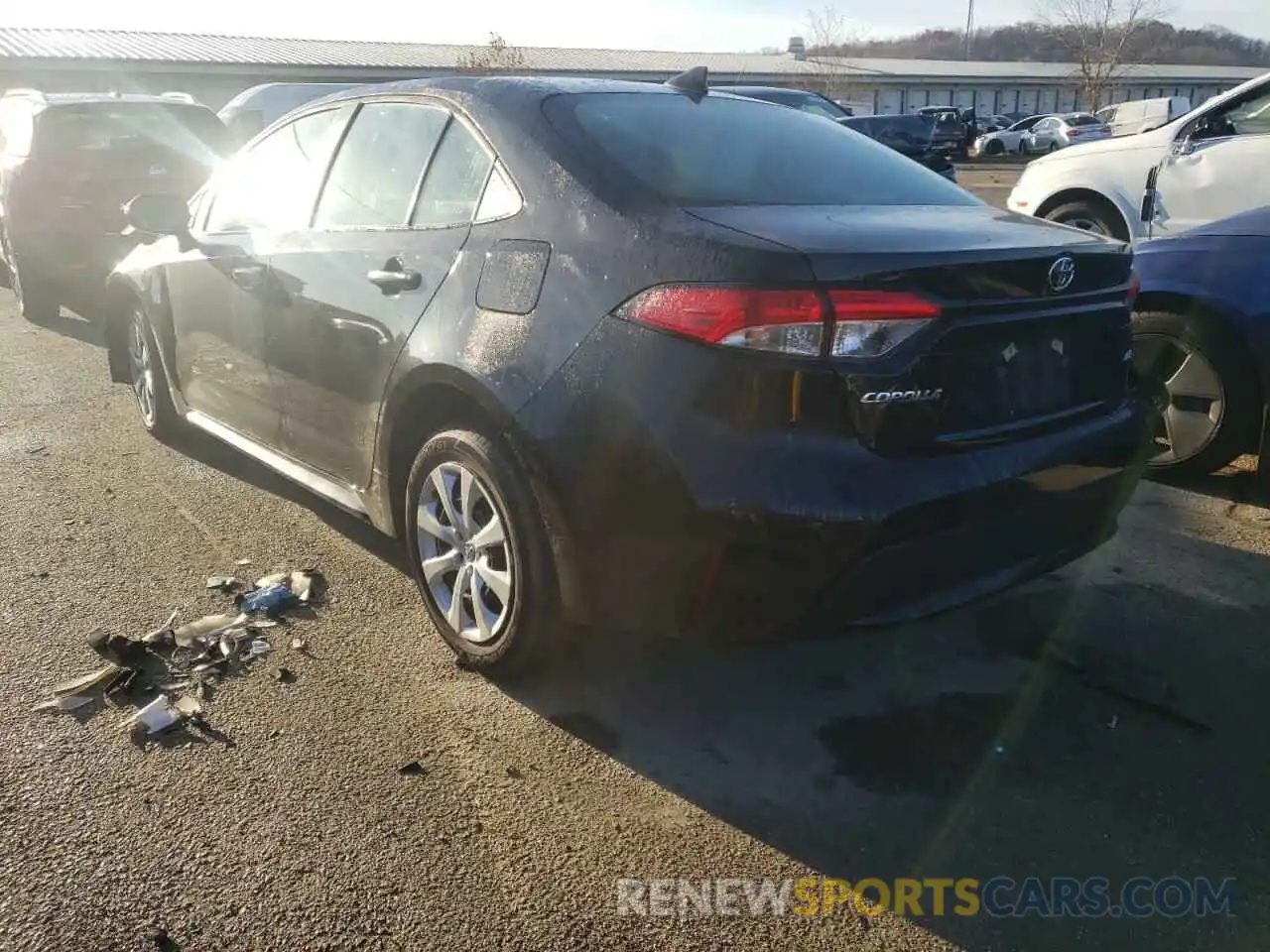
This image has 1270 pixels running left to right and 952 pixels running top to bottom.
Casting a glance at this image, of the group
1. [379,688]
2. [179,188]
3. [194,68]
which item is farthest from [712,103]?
[194,68]

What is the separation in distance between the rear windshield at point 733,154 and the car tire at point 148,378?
2877 millimetres

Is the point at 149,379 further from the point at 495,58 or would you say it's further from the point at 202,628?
the point at 495,58

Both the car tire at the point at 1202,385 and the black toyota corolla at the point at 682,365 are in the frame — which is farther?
the car tire at the point at 1202,385

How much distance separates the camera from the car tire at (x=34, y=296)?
8.87m

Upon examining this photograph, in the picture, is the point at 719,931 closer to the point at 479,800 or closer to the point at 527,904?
the point at 527,904

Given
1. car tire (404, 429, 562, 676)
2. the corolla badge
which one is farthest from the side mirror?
the corolla badge

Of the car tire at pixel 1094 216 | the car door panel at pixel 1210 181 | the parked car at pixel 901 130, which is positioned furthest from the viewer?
the parked car at pixel 901 130

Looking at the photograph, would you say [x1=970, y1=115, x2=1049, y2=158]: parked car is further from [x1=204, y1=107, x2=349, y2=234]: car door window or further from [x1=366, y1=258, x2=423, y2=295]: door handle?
[x1=366, y1=258, x2=423, y2=295]: door handle

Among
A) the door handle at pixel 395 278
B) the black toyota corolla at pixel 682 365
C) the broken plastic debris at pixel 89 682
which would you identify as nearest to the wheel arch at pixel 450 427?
the black toyota corolla at pixel 682 365

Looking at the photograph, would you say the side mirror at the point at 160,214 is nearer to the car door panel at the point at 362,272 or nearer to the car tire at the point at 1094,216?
the car door panel at the point at 362,272

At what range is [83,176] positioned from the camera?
8.27 metres

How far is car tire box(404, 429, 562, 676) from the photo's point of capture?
2.88 m

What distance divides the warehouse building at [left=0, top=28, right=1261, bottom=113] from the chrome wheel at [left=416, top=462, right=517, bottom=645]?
20.0 meters

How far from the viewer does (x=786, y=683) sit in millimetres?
3242
